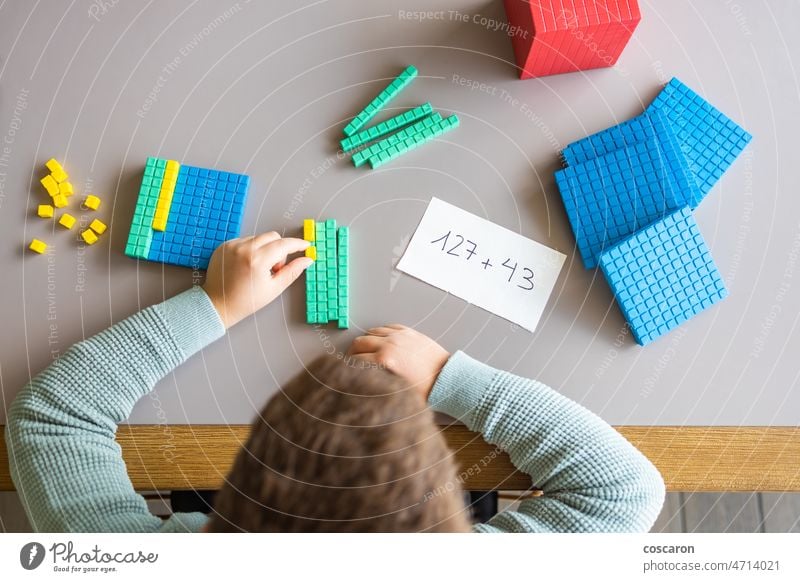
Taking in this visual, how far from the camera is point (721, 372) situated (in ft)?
2.38

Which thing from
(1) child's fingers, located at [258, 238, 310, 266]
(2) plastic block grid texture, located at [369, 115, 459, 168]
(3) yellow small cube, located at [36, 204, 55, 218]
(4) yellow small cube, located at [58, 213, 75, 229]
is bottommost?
(1) child's fingers, located at [258, 238, 310, 266]

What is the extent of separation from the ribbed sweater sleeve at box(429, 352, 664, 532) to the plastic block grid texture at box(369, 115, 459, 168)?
0.24 metres

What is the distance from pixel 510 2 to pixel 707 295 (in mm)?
398

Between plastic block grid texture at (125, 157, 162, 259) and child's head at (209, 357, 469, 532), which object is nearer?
child's head at (209, 357, 469, 532)

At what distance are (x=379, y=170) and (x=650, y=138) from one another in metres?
0.31

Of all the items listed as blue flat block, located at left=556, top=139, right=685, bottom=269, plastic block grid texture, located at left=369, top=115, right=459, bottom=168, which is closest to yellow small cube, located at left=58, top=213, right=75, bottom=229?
plastic block grid texture, located at left=369, top=115, right=459, bottom=168

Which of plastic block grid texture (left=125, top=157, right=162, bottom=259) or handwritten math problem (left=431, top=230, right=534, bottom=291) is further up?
plastic block grid texture (left=125, top=157, right=162, bottom=259)

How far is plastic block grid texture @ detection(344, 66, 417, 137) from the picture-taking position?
0.75 m

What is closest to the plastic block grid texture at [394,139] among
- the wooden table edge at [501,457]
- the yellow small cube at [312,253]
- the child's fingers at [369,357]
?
the yellow small cube at [312,253]

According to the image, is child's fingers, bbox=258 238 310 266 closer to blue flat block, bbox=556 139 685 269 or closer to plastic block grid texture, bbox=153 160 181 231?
plastic block grid texture, bbox=153 160 181 231

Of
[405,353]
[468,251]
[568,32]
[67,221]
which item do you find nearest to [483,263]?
[468,251]

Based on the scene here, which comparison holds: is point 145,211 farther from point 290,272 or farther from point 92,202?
point 290,272

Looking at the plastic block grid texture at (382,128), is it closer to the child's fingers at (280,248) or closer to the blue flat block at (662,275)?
the child's fingers at (280,248)
